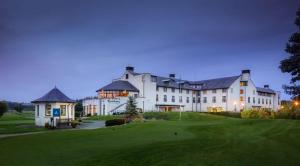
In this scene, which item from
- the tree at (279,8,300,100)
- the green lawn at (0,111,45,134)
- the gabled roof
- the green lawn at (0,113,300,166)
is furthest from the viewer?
the gabled roof

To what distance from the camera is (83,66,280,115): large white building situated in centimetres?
7381

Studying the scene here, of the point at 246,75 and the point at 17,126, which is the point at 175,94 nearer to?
the point at 246,75

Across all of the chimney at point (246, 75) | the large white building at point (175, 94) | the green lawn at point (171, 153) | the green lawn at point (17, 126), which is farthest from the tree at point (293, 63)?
the chimney at point (246, 75)

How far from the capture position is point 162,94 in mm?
79312

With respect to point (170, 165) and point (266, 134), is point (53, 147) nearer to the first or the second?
point (170, 165)

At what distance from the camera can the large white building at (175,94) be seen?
7381 centimetres

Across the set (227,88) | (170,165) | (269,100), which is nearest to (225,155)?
(170,165)

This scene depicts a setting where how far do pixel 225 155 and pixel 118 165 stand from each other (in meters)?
5.62

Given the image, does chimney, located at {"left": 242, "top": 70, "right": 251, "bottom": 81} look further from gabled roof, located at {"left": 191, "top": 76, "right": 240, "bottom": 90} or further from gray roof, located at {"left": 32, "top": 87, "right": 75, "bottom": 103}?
gray roof, located at {"left": 32, "top": 87, "right": 75, "bottom": 103}

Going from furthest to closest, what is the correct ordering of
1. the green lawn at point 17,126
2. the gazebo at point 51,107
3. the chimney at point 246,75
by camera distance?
the chimney at point 246,75
the gazebo at point 51,107
the green lawn at point 17,126

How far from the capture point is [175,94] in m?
83.1

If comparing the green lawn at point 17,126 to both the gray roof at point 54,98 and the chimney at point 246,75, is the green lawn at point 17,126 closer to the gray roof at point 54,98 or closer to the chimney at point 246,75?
the gray roof at point 54,98

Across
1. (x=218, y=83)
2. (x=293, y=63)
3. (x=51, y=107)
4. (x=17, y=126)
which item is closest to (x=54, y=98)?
(x=51, y=107)

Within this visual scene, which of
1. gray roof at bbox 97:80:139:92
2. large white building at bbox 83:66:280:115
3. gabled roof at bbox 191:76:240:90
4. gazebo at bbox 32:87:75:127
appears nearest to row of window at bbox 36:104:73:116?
gazebo at bbox 32:87:75:127
